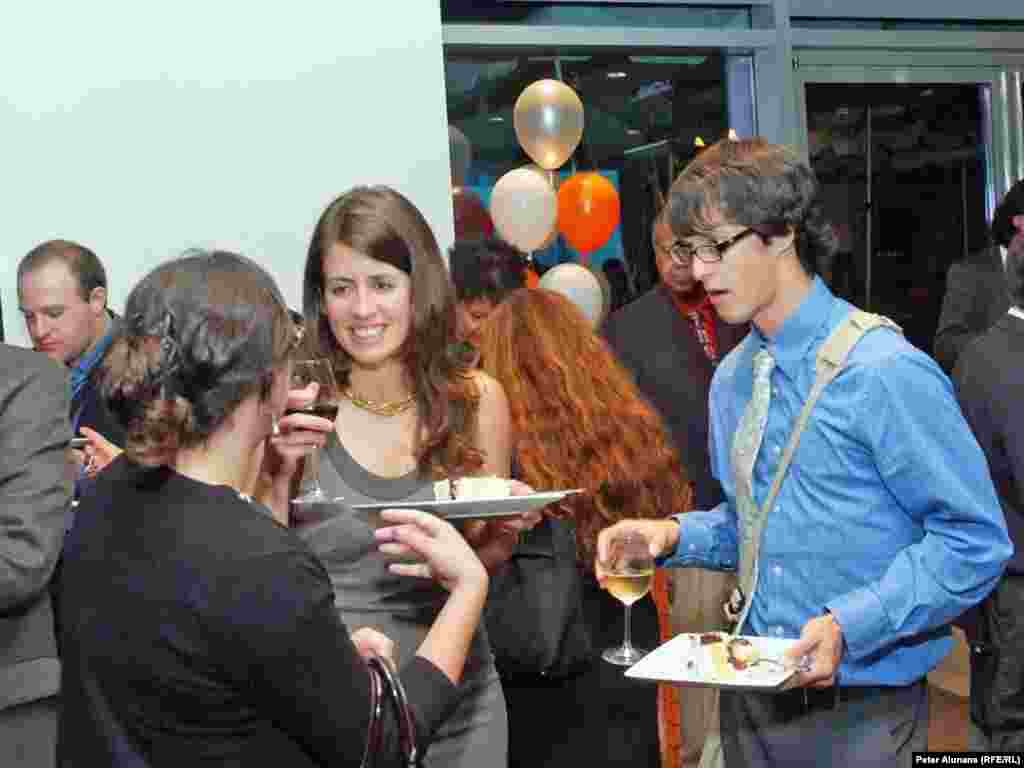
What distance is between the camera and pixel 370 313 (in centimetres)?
220

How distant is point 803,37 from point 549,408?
164 inches

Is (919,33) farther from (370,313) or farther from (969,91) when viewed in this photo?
(370,313)

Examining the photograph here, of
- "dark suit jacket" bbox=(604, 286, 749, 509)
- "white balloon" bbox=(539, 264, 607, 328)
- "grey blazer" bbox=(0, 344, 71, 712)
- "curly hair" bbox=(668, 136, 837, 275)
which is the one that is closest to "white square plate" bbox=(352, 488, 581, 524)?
"curly hair" bbox=(668, 136, 837, 275)

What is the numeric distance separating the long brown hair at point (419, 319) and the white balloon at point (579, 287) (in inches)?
105

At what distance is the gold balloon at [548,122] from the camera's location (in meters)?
5.20

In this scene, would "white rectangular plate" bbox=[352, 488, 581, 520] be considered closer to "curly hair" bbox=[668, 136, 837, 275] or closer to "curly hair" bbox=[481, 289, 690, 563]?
"curly hair" bbox=[668, 136, 837, 275]

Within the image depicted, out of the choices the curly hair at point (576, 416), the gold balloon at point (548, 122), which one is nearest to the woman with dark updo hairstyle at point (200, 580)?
the curly hair at point (576, 416)

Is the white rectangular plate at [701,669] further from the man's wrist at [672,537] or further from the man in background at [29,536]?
the man in background at [29,536]

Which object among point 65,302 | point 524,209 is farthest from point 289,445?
point 524,209

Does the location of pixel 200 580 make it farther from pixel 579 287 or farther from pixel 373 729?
pixel 579 287

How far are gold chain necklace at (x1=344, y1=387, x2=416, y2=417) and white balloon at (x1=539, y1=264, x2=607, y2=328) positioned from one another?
8.91 feet

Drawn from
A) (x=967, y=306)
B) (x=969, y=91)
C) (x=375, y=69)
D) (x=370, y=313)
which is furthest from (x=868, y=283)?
(x=370, y=313)

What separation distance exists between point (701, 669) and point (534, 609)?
672mm

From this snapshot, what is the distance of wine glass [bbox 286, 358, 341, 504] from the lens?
179cm
